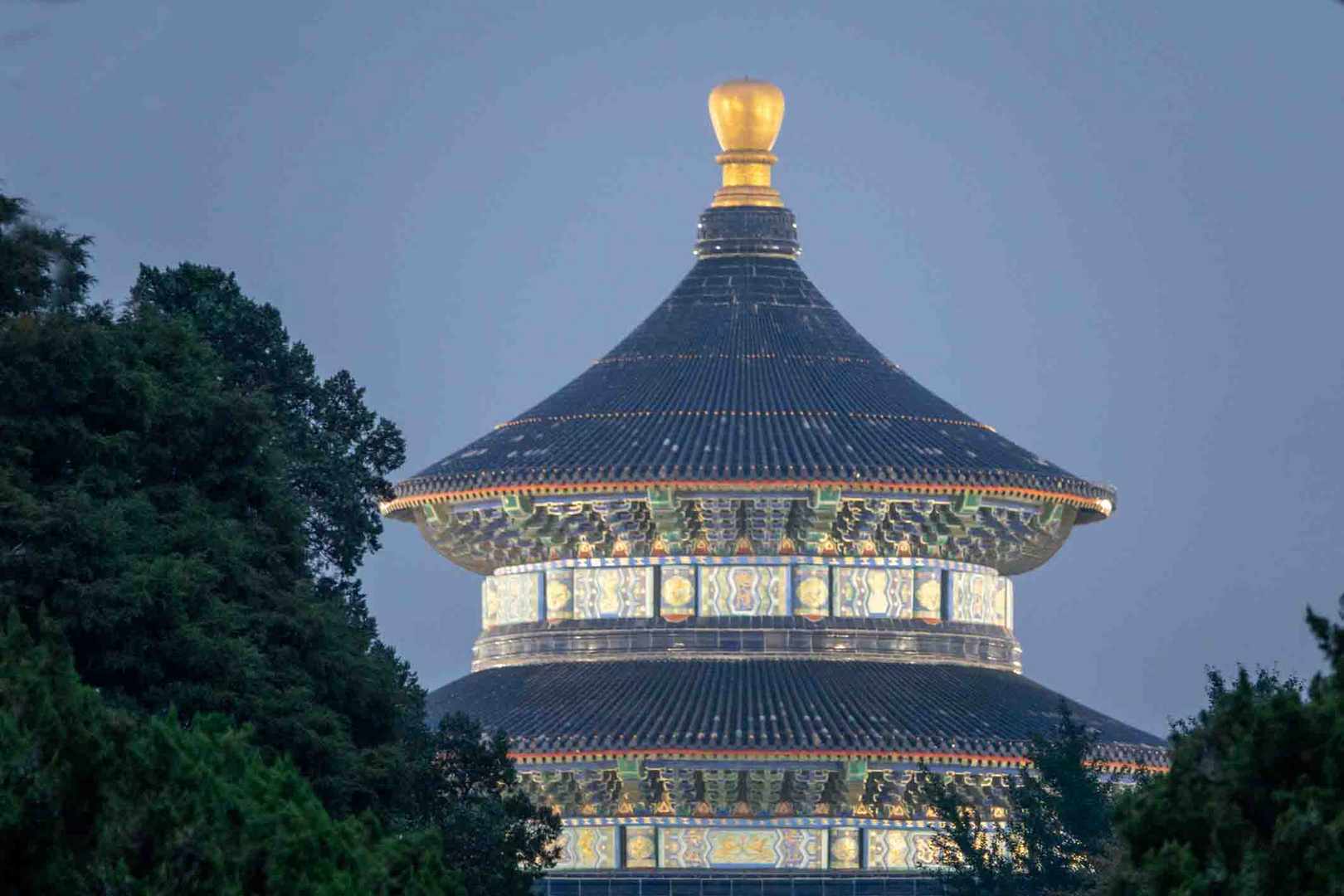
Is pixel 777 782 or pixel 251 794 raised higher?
pixel 777 782

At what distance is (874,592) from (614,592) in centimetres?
358

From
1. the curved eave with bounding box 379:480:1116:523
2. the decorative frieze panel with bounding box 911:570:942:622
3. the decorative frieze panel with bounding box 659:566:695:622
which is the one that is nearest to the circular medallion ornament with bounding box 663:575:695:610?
the decorative frieze panel with bounding box 659:566:695:622

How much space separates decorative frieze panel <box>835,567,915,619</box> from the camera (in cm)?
6088

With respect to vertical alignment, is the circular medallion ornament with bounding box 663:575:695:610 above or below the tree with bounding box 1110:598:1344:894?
above

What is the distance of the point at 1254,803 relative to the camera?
33.5 m

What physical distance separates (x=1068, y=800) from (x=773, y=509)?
25.9 ft

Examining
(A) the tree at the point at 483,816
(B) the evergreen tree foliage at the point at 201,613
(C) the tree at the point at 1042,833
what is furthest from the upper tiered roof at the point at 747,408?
(A) the tree at the point at 483,816

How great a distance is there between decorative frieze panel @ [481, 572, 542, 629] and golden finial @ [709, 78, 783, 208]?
6277 millimetres

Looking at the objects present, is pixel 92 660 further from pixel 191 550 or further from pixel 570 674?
pixel 570 674

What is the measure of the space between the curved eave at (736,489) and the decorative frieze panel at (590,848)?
15.1 ft

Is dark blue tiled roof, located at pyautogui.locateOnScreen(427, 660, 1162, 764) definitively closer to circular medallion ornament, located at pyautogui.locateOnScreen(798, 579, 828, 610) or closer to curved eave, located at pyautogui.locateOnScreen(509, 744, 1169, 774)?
curved eave, located at pyautogui.locateOnScreen(509, 744, 1169, 774)

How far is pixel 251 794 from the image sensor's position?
3503 centimetres

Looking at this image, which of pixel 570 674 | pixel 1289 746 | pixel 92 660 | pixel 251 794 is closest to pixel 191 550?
pixel 92 660

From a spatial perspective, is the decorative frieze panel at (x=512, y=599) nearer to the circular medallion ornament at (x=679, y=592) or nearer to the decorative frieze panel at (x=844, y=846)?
the circular medallion ornament at (x=679, y=592)
